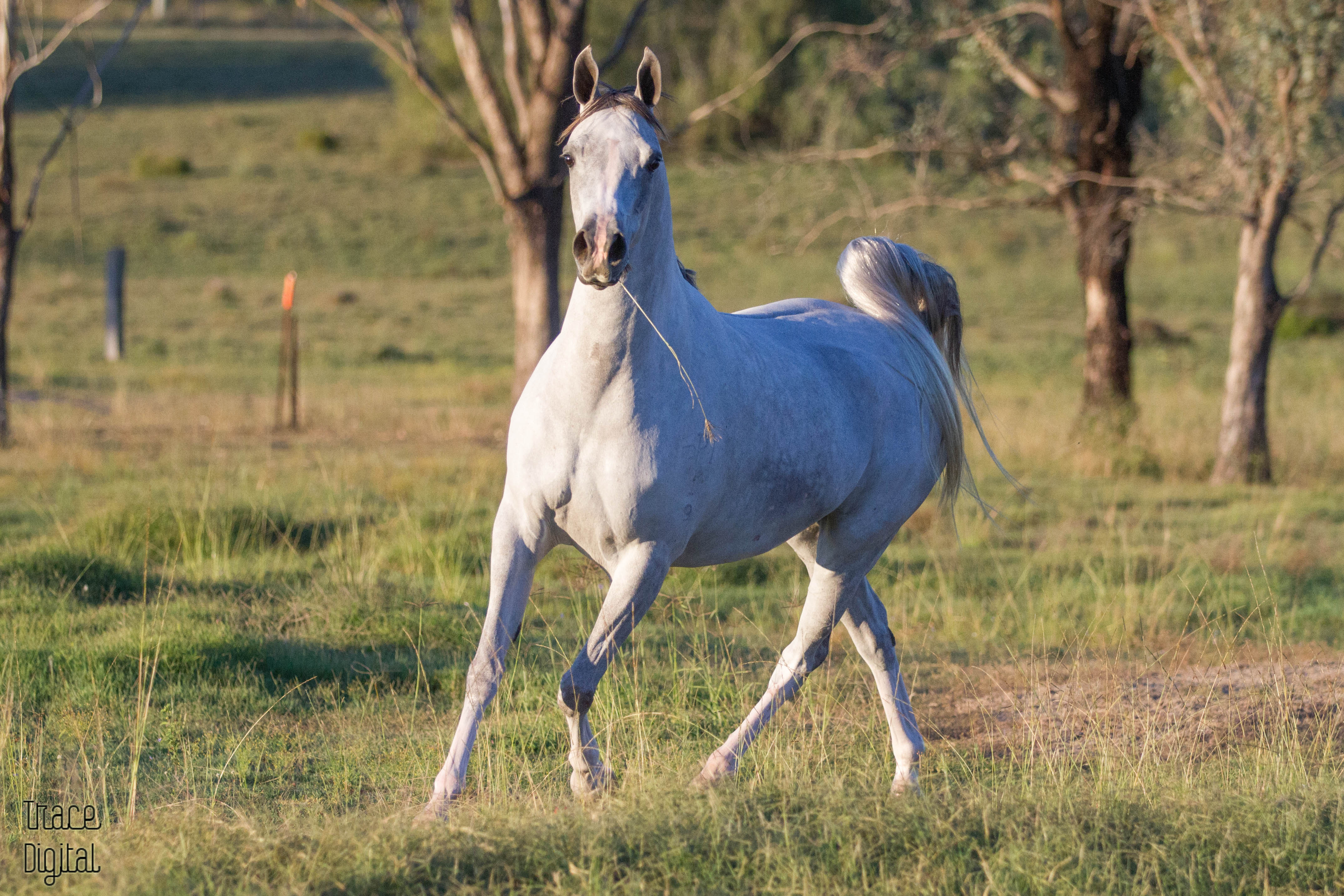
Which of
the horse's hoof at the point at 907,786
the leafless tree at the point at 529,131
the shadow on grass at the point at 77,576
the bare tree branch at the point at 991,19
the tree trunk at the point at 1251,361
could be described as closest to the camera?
the horse's hoof at the point at 907,786

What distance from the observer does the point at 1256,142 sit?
437 inches

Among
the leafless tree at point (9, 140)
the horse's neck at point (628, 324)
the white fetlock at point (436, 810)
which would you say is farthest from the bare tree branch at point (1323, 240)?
the leafless tree at point (9, 140)

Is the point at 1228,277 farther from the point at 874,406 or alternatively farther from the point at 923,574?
the point at 874,406

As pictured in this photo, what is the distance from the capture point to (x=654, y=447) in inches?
151

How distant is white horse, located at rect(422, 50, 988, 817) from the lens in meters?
3.73

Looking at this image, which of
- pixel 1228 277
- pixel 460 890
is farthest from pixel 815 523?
pixel 1228 277

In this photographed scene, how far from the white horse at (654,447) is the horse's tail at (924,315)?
0.48 meters

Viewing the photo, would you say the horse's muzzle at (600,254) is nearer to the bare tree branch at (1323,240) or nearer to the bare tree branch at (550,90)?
the bare tree branch at (550,90)

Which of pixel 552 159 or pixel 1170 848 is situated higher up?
pixel 552 159

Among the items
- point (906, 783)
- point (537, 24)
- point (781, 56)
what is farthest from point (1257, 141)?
point (906, 783)

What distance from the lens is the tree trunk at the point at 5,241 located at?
38.0 ft

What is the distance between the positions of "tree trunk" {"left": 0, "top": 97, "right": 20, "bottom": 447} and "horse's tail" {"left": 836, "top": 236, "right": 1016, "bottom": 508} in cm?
898

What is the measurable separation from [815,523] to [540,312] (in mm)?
5736

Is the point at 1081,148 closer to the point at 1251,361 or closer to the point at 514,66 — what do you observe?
the point at 1251,361
